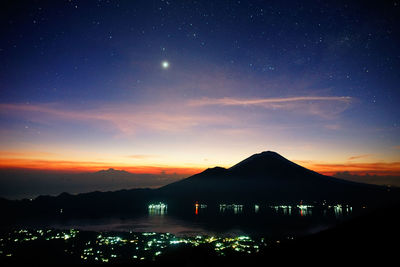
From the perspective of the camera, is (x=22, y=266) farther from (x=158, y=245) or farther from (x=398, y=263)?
(x=398, y=263)

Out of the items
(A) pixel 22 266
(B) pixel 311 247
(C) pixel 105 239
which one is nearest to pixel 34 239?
(C) pixel 105 239

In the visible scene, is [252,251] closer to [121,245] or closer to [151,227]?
[121,245]

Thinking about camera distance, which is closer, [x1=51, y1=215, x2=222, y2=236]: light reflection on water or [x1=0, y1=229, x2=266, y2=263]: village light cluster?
[x1=0, y1=229, x2=266, y2=263]: village light cluster

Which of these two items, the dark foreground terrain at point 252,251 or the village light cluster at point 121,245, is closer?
the dark foreground terrain at point 252,251

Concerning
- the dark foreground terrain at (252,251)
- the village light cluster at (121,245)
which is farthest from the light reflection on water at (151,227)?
the dark foreground terrain at (252,251)

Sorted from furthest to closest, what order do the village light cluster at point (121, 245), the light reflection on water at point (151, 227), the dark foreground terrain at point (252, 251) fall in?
the light reflection on water at point (151, 227) < the village light cluster at point (121, 245) < the dark foreground terrain at point (252, 251)

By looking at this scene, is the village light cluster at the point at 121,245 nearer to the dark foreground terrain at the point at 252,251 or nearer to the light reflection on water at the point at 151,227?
the dark foreground terrain at the point at 252,251

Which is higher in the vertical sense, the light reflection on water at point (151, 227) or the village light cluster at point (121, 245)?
the village light cluster at point (121, 245)

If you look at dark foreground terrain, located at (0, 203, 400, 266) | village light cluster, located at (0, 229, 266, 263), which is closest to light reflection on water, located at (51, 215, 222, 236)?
village light cluster, located at (0, 229, 266, 263)

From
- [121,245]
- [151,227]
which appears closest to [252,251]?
[121,245]

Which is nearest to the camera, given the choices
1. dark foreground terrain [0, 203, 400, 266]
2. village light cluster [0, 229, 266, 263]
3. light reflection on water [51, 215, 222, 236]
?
dark foreground terrain [0, 203, 400, 266]

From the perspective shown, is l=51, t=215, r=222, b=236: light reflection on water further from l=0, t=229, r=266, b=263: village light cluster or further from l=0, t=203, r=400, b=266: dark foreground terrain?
l=0, t=203, r=400, b=266: dark foreground terrain
